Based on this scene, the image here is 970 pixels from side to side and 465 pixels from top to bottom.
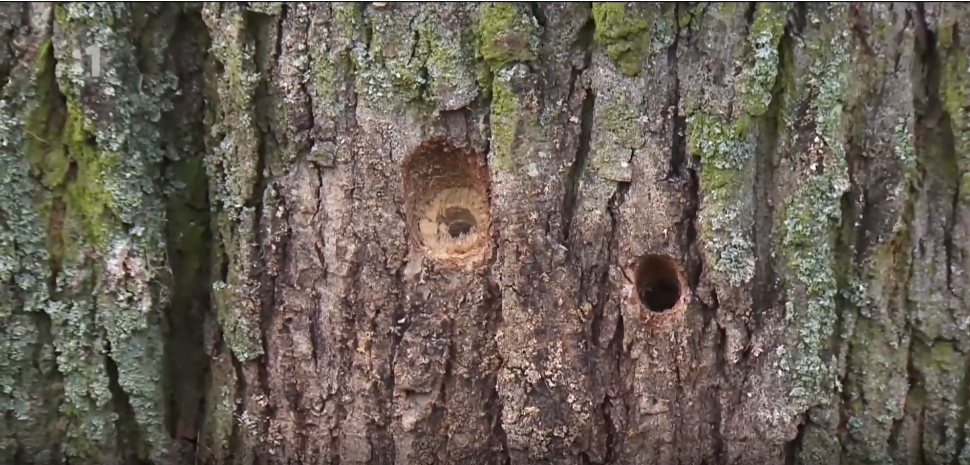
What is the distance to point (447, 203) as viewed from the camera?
155cm

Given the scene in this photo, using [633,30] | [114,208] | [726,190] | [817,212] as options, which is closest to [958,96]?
[817,212]

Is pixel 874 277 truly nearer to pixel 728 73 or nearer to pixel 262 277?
pixel 728 73

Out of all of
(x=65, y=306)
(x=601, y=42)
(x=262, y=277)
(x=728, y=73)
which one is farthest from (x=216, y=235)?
(x=728, y=73)

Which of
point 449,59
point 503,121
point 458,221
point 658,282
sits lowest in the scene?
point 658,282

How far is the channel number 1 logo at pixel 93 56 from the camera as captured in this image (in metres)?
1.42

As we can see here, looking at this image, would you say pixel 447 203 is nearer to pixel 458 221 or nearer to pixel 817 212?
pixel 458 221

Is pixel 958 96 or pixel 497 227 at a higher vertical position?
pixel 958 96

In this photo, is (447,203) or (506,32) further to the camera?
(447,203)

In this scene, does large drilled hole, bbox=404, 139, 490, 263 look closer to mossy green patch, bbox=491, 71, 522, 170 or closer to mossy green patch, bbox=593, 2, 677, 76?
mossy green patch, bbox=491, 71, 522, 170

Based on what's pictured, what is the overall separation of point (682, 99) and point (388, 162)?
511mm

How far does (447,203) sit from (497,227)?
0.42 feet

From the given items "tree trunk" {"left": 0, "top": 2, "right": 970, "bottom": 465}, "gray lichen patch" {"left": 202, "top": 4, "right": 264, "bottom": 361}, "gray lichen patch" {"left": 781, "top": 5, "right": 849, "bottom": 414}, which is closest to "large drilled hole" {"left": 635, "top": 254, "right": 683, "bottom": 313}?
"tree trunk" {"left": 0, "top": 2, "right": 970, "bottom": 465}

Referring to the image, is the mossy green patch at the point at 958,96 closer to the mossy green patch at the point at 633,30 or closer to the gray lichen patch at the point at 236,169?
Result: the mossy green patch at the point at 633,30

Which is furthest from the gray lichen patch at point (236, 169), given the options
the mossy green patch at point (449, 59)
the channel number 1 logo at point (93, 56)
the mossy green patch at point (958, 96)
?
the mossy green patch at point (958, 96)
